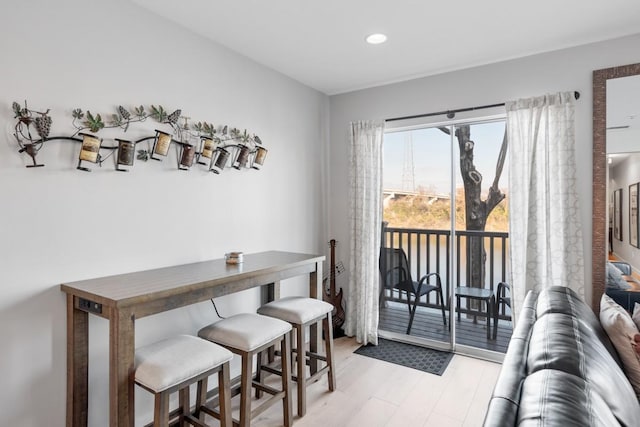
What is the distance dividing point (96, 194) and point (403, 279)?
2.81 m

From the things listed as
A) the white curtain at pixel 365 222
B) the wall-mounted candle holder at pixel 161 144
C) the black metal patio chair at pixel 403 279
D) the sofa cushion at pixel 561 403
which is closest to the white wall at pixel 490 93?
the white curtain at pixel 365 222

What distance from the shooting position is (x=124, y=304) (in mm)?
1578

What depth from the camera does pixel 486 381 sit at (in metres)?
2.80

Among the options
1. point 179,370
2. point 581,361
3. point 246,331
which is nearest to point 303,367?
point 246,331

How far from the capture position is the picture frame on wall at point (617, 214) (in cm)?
255

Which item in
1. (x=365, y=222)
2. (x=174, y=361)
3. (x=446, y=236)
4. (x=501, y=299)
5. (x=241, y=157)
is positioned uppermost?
(x=241, y=157)

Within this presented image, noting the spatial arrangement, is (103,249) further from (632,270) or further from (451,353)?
(632,270)

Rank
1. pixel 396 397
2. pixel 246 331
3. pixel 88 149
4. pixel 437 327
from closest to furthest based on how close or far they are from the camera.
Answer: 1. pixel 88 149
2. pixel 246 331
3. pixel 396 397
4. pixel 437 327

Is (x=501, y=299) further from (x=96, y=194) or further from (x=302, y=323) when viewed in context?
(x=96, y=194)

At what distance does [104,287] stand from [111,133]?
0.86m

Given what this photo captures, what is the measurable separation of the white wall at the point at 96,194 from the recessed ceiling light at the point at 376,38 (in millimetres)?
986

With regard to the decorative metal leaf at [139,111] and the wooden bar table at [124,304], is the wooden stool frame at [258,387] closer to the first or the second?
the wooden bar table at [124,304]

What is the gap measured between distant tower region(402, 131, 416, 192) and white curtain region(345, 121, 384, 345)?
0.27m

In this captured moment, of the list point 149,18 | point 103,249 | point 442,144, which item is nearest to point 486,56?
point 442,144
